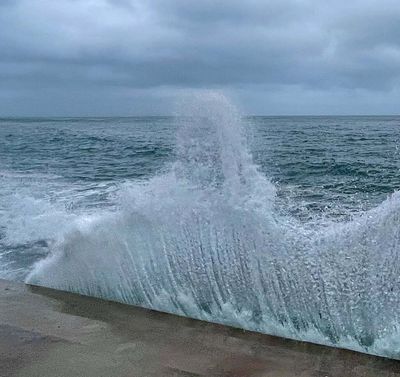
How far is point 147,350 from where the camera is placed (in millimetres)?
4953

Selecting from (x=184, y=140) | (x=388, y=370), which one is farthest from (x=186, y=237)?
(x=388, y=370)

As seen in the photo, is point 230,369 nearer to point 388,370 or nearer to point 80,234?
point 388,370

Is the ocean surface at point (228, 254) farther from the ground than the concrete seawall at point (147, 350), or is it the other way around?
the ocean surface at point (228, 254)

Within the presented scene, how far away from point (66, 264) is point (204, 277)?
200cm

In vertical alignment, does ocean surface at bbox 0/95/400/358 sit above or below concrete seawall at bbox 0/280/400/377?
above

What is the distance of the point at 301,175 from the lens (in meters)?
17.2

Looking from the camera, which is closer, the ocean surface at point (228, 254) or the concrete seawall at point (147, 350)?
the concrete seawall at point (147, 350)

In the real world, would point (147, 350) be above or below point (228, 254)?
below

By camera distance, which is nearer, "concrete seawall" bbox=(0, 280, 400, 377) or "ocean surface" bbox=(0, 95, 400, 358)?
"concrete seawall" bbox=(0, 280, 400, 377)

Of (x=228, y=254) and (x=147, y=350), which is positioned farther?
(x=228, y=254)

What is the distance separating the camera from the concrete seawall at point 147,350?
4.55m

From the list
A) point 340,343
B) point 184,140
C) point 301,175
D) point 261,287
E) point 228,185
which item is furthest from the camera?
point 301,175

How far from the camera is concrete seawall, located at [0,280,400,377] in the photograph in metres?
4.55

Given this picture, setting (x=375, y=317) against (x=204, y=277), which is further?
(x=204, y=277)
